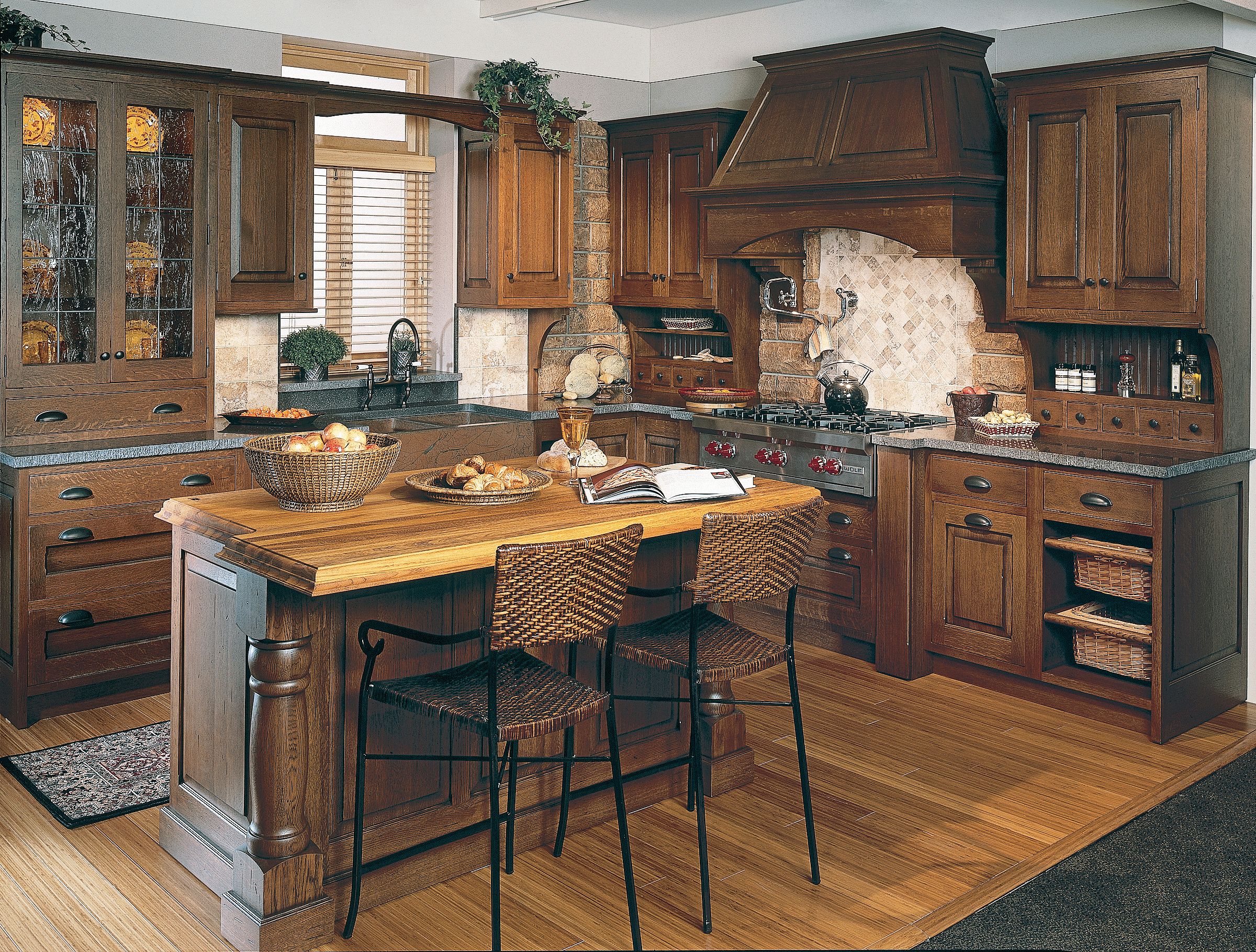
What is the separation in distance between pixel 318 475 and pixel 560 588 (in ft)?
2.68

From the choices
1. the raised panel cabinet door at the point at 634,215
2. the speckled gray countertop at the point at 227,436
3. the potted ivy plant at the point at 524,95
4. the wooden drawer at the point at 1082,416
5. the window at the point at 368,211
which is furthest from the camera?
the raised panel cabinet door at the point at 634,215

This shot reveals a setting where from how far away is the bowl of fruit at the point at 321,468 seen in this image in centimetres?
324

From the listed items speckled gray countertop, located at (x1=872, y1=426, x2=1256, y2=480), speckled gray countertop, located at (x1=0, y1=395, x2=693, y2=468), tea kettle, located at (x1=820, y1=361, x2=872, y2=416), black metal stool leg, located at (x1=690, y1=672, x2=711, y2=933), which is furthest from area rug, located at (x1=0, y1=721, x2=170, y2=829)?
tea kettle, located at (x1=820, y1=361, x2=872, y2=416)

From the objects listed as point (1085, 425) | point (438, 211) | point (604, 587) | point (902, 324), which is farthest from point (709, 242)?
point (604, 587)

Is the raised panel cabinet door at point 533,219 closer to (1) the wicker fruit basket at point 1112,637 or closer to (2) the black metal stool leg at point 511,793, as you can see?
(1) the wicker fruit basket at point 1112,637

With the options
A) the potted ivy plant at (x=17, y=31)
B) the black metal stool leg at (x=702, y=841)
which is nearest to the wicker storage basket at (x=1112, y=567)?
the black metal stool leg at (x=702, y=841)

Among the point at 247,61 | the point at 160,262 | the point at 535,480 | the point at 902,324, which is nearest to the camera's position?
the point at 535,480

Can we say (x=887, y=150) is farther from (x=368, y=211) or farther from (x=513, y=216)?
(x=368, y=211)

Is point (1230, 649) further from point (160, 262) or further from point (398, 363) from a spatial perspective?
point (160, 262)

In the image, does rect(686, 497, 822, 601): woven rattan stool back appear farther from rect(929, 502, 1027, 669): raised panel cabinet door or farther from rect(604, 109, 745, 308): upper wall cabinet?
rect(604, 109, 745, 308): upper wall cabinet

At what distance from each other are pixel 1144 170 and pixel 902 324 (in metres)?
1.54

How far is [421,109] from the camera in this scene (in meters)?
6.14

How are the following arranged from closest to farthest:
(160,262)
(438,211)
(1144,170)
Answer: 1. (1144,170)
2. (160,262)
3. (438,211)

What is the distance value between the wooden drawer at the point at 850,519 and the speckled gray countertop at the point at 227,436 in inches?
38.3
